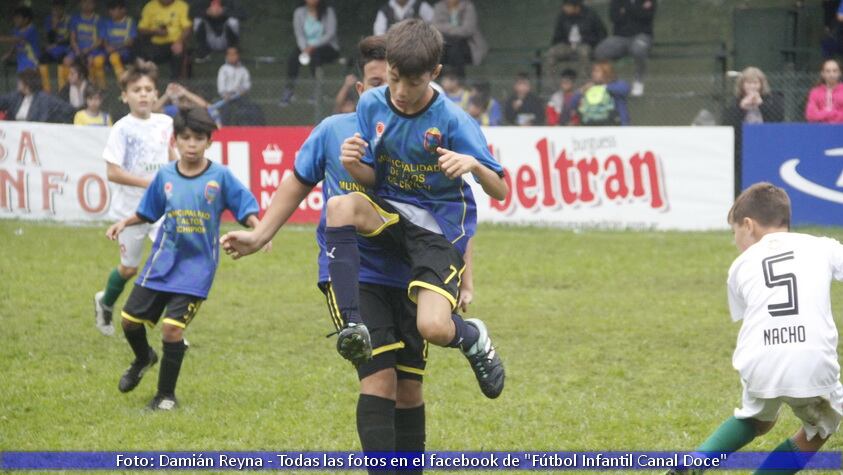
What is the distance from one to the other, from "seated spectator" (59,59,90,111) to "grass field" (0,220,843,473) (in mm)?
5514

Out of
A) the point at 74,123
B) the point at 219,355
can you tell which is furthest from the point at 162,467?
the point at 74,123

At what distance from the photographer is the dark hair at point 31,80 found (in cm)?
1888

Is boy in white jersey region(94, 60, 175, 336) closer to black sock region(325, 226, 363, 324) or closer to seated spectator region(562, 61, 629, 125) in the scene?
black sock region(325, 226, 363, 324)

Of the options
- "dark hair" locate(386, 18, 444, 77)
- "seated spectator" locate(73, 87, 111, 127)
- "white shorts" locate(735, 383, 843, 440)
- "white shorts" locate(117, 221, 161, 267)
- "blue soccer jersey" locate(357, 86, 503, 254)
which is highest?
"dark hair" locate(386, 18, 444, 77)

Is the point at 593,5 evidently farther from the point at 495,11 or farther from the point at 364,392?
the point at 364,392

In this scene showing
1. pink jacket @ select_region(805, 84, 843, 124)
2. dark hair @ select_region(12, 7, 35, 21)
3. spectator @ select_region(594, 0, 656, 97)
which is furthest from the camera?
dark hair @ select_region(12, 7, 35, 21)

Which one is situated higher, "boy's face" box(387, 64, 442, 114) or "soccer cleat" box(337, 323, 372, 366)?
"boy's face" box(387, 64, 442, 114)

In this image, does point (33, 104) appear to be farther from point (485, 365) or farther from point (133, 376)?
point (485, 365)

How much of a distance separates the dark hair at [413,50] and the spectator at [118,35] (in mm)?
17288

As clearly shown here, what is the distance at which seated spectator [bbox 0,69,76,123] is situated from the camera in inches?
727

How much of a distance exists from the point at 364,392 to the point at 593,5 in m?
18.5

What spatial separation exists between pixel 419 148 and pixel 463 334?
82cm

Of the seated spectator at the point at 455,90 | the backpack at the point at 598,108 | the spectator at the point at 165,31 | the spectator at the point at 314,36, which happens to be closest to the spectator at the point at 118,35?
the spectator at the point at 165,31

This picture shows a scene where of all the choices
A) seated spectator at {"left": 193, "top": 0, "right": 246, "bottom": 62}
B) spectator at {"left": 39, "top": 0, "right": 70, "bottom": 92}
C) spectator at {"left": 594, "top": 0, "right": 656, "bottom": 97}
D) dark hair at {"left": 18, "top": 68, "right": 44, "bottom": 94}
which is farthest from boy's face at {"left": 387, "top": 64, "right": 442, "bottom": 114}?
spectator at {"left": 39, "top": 0, "right": 70, "bottom": 92}
